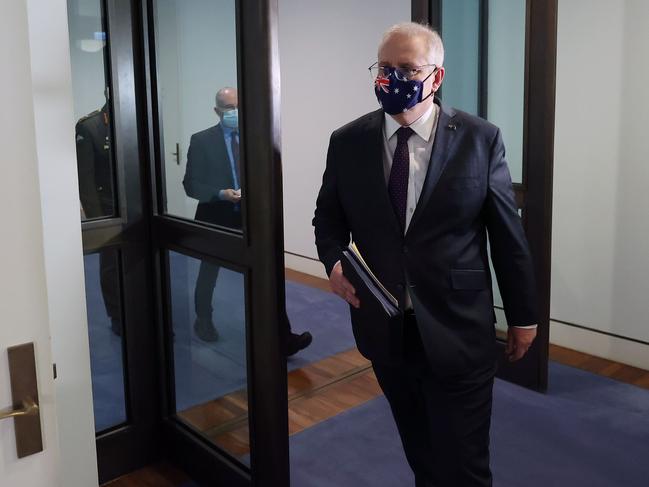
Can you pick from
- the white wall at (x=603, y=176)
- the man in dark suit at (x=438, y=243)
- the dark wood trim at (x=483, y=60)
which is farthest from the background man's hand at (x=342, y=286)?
the white wall at (x=603, y=176)

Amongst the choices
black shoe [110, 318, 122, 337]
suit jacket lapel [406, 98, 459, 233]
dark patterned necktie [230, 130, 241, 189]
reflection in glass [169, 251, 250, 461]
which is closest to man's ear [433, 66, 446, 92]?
suit jacket lapel [406, 98, 459, 233]

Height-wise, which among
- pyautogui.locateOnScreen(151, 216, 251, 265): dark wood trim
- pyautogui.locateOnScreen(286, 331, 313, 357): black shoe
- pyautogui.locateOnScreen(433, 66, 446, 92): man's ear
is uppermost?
pyautogui.locateOnScreen(433, 66, 446, 92): man's ear

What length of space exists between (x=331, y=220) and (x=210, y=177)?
0.48 metres

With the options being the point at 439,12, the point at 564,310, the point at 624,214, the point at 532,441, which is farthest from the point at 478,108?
the point at 532,441

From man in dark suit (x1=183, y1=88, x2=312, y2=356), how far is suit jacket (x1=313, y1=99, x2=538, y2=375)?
407 mm

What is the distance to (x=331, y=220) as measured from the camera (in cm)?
197

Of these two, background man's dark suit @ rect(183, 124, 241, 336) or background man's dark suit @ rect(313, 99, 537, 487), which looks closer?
background man's dark suit @ rect(313, 99, 537, 487)

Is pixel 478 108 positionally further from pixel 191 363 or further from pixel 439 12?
pixel 191 363

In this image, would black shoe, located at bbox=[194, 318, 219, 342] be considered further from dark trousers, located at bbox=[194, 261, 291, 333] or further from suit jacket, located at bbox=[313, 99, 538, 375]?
suit jacket, located at bbox=[313, 99, 538, 375]

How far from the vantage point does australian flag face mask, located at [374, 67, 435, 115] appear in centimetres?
175

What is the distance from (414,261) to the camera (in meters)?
1.74

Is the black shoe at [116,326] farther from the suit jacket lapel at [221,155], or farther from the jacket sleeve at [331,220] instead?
the jacket sleeve at [331,220]

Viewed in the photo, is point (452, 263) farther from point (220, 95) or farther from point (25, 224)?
point (25, 224)

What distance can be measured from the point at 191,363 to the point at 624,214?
2.08m
